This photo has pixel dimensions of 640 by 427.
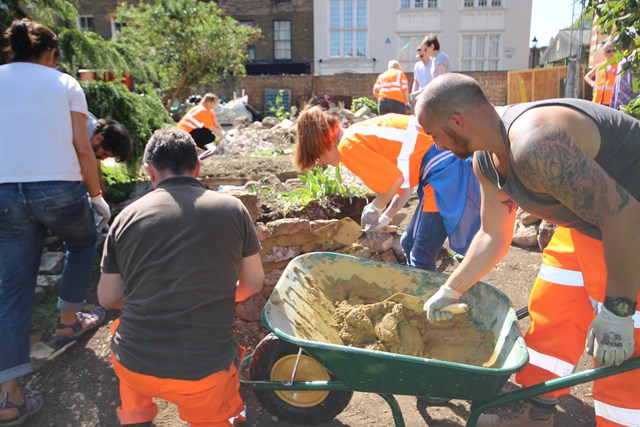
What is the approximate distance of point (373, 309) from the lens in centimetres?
265

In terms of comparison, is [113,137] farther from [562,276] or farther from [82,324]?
[562,276]

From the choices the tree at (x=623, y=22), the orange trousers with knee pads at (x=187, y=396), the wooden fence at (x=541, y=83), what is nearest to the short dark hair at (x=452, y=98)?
the orange trousers with knee pads at (x=187, y=396)

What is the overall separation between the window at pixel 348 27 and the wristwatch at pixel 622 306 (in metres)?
23.0

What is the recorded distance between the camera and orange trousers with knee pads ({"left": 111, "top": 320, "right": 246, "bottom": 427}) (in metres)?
2.01

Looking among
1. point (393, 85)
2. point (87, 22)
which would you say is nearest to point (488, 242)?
point (393, 85)

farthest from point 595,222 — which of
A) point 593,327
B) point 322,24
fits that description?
point 322,24

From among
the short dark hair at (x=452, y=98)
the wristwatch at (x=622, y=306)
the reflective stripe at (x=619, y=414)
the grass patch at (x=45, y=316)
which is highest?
the short dark hair at (x=452, y=98)

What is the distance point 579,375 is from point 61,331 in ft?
9.89

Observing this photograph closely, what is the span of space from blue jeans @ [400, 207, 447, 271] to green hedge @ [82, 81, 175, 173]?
2.68m

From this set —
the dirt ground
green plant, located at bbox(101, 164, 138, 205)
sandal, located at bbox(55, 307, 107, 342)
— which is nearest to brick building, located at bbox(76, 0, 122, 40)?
green plant, located at bbox(101, 164, 138, 205)

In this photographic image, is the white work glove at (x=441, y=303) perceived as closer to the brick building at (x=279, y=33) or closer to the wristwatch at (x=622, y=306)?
the wristwatch at (x=622, y=306)

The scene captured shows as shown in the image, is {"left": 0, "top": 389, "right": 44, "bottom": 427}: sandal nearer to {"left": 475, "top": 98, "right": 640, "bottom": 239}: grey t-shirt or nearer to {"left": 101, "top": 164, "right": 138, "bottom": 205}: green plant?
{"left": 101, "top": 164, "right": 138, "bottom": 205}: green plant

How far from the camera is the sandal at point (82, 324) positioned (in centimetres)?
339

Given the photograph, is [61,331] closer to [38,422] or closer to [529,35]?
[38,422]
